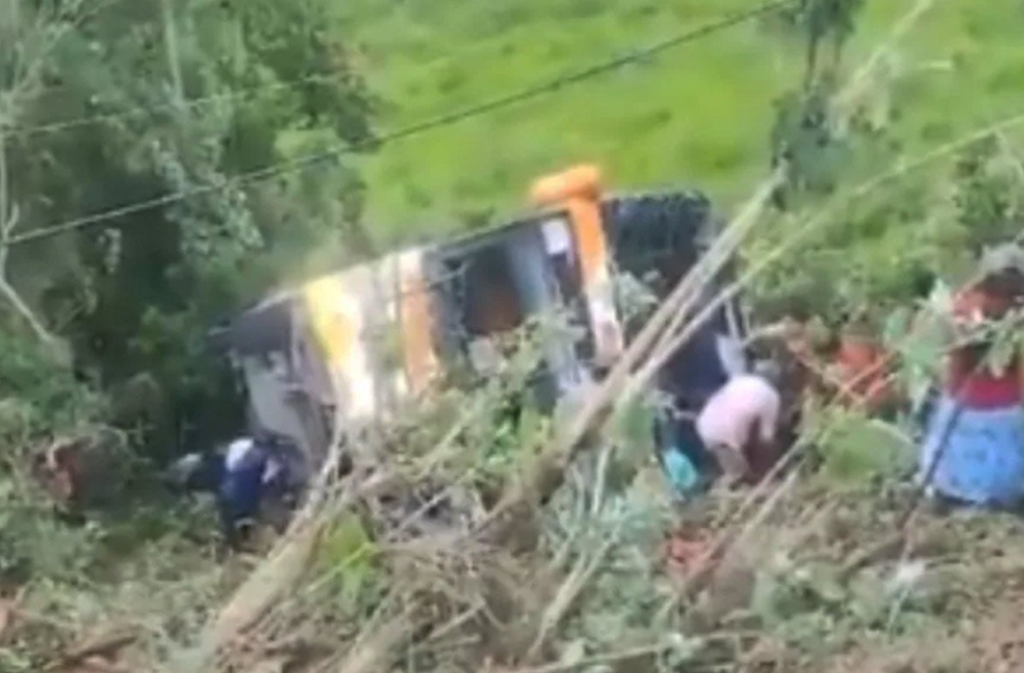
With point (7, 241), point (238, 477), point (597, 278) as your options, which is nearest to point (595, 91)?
point (597, 278)

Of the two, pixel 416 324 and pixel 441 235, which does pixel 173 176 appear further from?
pixel 441 235

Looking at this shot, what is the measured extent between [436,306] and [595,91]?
1025 millimetres

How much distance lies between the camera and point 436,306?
349 centimetres

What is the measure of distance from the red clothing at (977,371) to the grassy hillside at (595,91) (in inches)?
22.7

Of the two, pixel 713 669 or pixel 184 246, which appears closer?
pixel 713 669

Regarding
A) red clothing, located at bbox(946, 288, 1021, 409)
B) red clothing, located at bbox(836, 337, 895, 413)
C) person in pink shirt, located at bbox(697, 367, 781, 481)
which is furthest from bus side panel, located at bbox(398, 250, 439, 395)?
red clothing, located at bbox(946, 288, 1021, 409)

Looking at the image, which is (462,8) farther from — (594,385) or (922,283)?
(594,385)

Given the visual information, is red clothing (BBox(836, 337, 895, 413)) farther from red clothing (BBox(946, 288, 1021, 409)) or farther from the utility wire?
the utility wire

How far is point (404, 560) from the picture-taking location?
279 centimetres

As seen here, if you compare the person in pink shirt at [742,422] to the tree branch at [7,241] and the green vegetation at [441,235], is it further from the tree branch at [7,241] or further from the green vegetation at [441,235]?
the tree branch at [7,241]

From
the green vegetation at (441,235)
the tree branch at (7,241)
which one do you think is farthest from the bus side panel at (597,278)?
the tree branch at (7,241)

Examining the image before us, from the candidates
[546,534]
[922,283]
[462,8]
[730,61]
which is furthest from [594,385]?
[462,8]

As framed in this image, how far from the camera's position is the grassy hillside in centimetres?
400

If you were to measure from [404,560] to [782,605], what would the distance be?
15.4 inches
